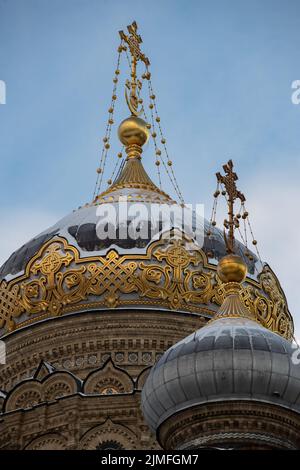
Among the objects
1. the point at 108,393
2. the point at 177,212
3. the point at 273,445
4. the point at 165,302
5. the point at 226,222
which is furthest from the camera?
the point at 177,212

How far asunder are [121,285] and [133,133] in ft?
16.2

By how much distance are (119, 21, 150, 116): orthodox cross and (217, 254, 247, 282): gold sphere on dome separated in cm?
886

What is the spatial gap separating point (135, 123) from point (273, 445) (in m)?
11.2

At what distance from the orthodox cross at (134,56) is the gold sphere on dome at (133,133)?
17.1 inches

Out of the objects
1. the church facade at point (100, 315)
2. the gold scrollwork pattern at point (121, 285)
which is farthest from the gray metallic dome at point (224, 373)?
the gold scrollwork pattern at point (121, 285)

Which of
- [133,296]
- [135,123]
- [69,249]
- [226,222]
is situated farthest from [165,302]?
[135,123]

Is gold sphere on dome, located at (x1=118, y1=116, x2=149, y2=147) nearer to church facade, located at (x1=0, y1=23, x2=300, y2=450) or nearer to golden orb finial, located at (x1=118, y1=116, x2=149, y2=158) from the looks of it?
golden orb finial, located at (x1=118, y1=116, x2=149, y2=158)

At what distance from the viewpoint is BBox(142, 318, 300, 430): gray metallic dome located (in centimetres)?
1532

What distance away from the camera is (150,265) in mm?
21266

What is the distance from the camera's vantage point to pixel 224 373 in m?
15.4

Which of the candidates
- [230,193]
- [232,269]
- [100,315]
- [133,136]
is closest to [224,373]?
[232,269]

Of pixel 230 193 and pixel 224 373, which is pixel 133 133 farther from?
pixel 224 373

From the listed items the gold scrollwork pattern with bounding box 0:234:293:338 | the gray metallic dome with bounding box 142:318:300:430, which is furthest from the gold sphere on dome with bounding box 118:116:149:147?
the gray metallic dome with bounding box 142:318:300:430
